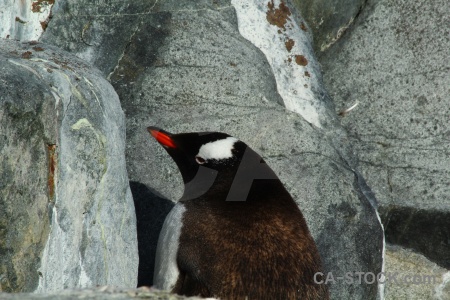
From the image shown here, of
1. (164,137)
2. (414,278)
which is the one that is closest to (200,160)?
(164,137)

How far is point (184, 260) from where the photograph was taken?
11.3 feet

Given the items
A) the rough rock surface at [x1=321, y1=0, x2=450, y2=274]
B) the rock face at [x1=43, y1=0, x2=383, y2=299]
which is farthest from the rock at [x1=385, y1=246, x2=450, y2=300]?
the rock face at [x1=43, y1=0, x2=383, y2=299]

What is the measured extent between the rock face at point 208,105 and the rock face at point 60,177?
72 cm

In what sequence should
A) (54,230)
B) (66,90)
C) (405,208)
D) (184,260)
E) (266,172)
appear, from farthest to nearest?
1. (405,208)
2. (266,172)
3. (184,260)
4. (66,90)
5. (54,230)

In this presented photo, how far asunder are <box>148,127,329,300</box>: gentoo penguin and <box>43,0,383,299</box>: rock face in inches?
17.9

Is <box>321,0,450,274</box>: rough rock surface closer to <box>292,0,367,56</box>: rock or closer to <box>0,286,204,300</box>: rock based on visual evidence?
<box>292,0,367,56</box>: rock

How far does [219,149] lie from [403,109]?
5.99 feet

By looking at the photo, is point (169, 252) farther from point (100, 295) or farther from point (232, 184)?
point (100, 295)

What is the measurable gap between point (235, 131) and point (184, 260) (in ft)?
3.68

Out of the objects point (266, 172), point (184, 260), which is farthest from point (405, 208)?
point (184, 260)

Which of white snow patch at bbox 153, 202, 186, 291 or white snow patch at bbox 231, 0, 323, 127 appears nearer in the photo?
white snow patch at bbox 153, 202, 186, 291

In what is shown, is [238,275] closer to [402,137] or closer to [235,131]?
[235,131]

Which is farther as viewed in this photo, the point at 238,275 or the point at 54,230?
the point at 238,275

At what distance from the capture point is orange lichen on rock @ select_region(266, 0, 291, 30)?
477 cm
